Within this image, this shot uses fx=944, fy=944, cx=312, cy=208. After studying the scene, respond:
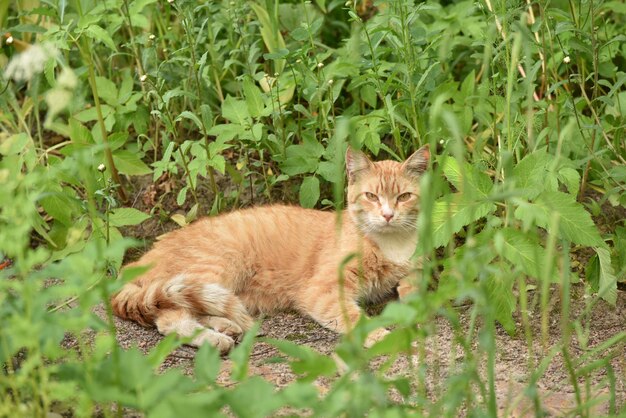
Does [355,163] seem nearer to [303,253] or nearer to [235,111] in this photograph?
[303,253]

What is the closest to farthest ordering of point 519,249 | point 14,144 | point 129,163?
point 519,249 → point 14,144 → point 129,163

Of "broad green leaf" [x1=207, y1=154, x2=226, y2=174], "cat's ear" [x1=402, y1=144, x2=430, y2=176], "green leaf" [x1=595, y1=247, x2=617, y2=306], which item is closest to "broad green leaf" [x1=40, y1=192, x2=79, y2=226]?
"broad green leaf" [x1=207, y1=154, x2=226, y2=174]

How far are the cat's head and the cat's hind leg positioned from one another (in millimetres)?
866

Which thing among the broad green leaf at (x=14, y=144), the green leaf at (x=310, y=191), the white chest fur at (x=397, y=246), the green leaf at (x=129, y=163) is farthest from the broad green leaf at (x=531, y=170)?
the broad green leaf at (x=14, y=144)

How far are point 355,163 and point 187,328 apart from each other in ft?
3.55

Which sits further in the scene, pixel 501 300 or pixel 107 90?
pixel 107 90

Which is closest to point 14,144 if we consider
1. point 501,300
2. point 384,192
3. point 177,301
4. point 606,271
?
point 177,301

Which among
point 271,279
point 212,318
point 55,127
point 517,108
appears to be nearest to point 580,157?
point 517,108

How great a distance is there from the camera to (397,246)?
13.8ft

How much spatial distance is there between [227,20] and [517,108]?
153cm

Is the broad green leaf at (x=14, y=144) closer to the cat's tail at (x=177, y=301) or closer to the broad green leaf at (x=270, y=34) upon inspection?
the cat's tail at (x=177, y=301)

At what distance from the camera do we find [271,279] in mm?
4254

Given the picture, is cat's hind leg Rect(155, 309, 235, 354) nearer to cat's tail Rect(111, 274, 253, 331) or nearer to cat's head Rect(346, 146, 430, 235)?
cat's tail Rect(111, 274, 253, 331)

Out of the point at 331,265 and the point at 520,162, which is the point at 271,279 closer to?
the point at 331,265
